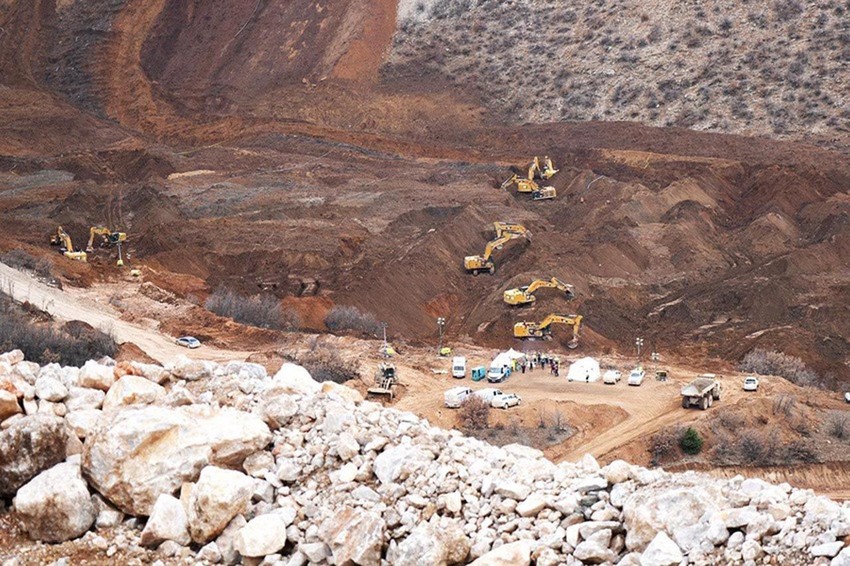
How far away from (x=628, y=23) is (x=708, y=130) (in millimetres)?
15715

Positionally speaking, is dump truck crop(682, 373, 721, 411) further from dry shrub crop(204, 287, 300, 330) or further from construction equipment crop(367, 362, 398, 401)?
dry shrub crop(204, 287, 300, 330)

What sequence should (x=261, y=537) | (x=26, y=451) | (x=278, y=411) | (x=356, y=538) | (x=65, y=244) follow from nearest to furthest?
(x=356, y=538)
(x=261, y=537)
(x=26, y=451)
(x=278, y=411)
(x=65, y=244)

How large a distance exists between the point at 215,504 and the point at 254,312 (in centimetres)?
3293

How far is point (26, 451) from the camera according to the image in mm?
12531

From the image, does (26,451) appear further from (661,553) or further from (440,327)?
(440,327)

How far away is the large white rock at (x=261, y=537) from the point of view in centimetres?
1128

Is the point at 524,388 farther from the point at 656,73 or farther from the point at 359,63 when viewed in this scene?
the point at 359,63

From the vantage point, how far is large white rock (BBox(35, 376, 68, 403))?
1320 cm

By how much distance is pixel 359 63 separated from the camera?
305ft

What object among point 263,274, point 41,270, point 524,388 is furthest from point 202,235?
point 524,388

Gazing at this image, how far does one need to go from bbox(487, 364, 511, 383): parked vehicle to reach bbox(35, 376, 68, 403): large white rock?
24732 millimetres

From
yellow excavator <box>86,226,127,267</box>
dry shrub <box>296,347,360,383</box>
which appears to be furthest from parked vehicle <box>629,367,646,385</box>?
yellow excavator <box>86,226,127,267</box>

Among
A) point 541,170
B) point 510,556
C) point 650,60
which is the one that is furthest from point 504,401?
point 650,60

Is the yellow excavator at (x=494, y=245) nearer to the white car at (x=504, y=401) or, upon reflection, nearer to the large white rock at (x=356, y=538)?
the white car at (x=504, y=401)
